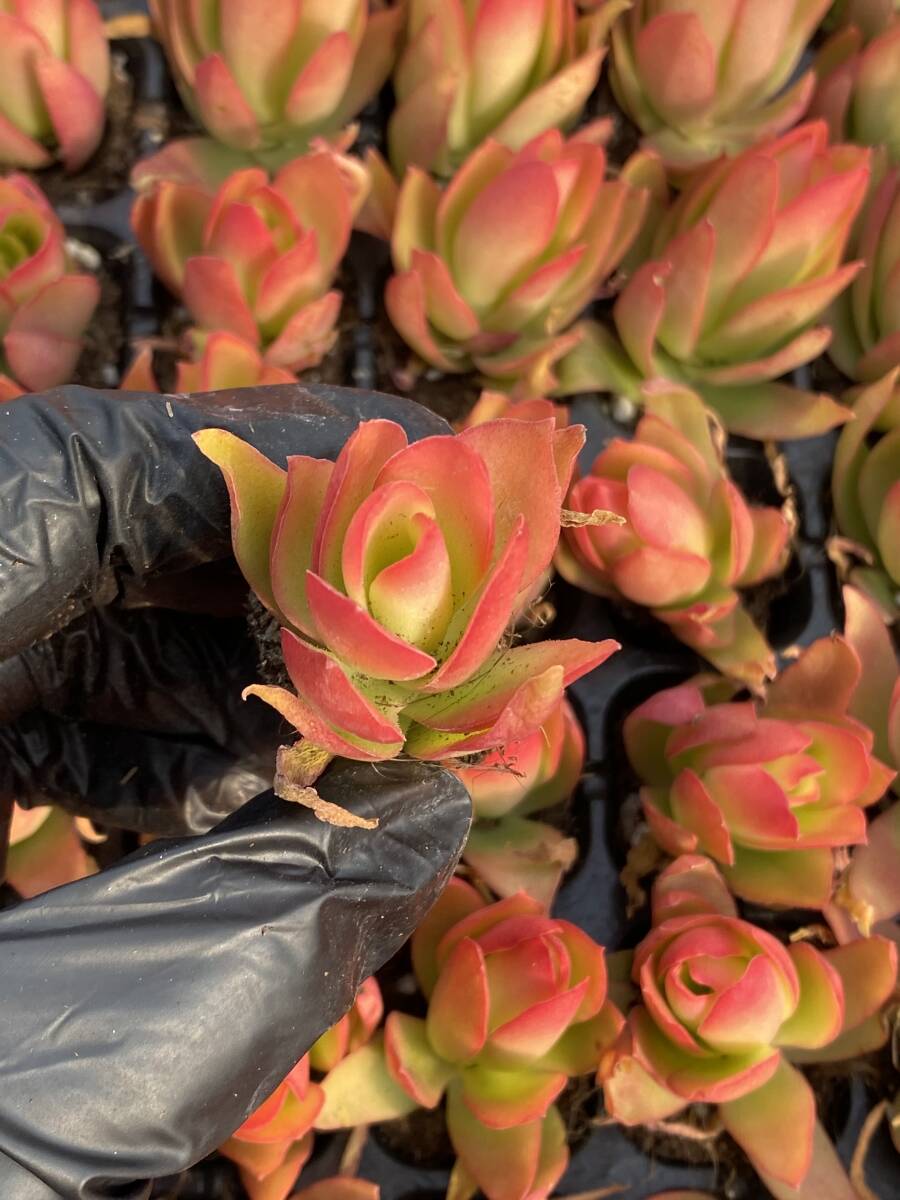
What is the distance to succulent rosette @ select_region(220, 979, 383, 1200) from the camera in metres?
0.72

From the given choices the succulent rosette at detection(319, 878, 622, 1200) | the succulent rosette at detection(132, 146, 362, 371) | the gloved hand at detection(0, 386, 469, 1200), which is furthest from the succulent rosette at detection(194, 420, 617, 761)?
the succulent rosette at detection(132, 146, 362, 371)

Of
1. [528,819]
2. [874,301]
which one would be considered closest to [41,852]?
[528,819]

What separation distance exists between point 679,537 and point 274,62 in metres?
0.56

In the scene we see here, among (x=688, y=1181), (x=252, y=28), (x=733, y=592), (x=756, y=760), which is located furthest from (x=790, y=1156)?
(x=252, y=28)

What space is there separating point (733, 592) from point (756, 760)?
0.17m

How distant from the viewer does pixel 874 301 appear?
1.04m

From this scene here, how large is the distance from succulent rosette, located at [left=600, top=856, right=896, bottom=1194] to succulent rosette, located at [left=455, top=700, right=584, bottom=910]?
0.09 meters

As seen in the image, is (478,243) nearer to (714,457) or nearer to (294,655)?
(714,457)

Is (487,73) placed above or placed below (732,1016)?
above

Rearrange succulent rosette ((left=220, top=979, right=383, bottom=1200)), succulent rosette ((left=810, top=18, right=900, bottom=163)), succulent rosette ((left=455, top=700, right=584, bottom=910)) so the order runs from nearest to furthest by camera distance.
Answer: succulent rosette ((left=220, top=979, right=383, bottom=1200)), succulent rosette ((left=455, top=700, right=584, bottom=910)), succulent rosette ((left=810, top=18, right=900, bottom=163))

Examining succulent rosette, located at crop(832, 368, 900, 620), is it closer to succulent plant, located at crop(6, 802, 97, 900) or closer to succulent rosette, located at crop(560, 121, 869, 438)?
succulent rosette, located at crop(560, 121, 869, 438)

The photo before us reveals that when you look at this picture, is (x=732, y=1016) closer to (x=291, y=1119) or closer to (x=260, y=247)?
(x=291, y=1119)

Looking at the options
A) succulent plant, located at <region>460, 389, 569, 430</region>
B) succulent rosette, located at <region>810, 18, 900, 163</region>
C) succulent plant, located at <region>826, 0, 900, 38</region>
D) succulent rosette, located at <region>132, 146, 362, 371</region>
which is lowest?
succulent plant, located at <region>460, 389, 569, 430</region>

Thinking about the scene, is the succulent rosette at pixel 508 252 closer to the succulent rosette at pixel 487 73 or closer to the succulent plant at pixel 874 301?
the succulent rosette at pixel 487 73
